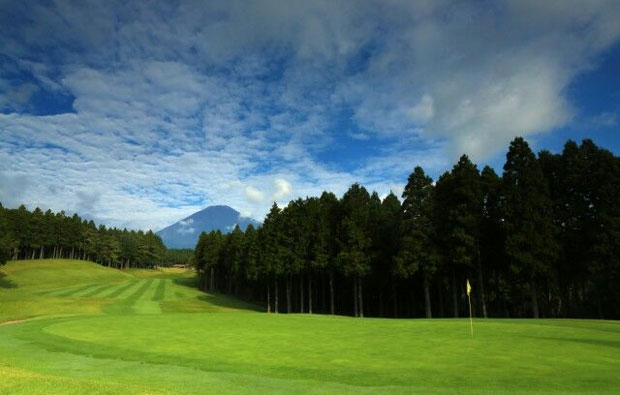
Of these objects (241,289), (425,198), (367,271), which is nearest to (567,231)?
(425,198)

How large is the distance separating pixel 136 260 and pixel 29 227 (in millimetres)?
48681

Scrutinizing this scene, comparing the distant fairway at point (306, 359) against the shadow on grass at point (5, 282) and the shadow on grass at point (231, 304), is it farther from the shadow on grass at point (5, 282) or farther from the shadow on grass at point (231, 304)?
the shadow on grass at point (5, 282)

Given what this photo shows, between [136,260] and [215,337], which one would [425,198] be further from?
[136,260]

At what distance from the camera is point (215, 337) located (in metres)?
22.5

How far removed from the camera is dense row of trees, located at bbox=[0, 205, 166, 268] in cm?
11062

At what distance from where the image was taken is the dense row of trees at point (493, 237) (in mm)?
38656

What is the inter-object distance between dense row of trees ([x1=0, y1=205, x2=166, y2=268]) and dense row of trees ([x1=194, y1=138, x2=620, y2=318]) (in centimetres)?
7279

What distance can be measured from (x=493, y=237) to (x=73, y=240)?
124 metres

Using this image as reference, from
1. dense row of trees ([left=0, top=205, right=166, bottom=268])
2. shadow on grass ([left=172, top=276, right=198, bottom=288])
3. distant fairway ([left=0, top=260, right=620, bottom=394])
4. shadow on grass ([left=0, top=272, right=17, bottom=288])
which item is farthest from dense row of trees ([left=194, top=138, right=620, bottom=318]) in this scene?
dense row of trees ([left=0, top=205, right=166, bottom=268])

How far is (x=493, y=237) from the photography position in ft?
146

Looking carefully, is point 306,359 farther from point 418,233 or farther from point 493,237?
point 493,237

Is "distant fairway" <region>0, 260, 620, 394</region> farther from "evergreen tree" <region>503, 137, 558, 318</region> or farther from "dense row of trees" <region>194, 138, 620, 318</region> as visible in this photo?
"dense row of trees" <region>194, 138, 620, 318</region>


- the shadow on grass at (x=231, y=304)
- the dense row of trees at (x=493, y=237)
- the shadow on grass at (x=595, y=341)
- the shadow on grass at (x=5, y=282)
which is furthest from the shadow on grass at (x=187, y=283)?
the shadow on grass at (x=595, y=341)

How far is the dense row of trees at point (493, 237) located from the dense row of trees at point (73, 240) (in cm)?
7279
